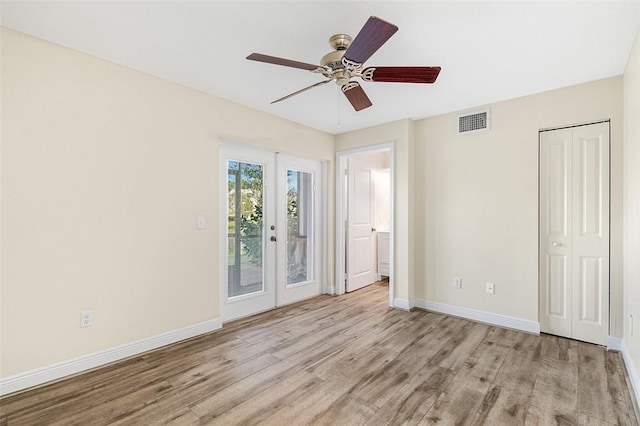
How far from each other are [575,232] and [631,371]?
125 centimetres

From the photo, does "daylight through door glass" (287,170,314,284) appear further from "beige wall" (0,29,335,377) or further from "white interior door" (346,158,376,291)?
"beige wall" (0,29,335,377)

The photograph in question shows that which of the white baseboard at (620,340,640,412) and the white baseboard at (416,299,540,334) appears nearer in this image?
the white baseboard at (620,340,640,412)

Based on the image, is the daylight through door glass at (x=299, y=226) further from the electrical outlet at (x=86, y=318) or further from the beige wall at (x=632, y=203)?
the beige wall at (x=632, y=203)

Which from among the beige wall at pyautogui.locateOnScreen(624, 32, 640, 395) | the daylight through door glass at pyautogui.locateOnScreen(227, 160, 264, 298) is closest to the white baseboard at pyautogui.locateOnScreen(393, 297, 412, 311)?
the daylight through door glass at pyautogui.locateOnScreen(227, 160, 264, 298)

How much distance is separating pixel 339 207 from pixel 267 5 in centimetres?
318

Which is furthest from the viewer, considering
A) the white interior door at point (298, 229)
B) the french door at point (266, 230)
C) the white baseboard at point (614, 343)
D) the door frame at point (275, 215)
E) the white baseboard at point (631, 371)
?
the white interior door at point (298, 229)

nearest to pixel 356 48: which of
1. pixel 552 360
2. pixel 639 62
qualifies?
pixel 639 62

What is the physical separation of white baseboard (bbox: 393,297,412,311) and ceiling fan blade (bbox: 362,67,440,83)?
286 cm

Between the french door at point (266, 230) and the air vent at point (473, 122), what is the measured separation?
2074 mm

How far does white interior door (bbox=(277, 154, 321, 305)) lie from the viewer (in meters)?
4.12

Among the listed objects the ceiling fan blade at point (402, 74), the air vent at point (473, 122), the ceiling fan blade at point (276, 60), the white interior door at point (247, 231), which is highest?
the air vent at point (473, 122)

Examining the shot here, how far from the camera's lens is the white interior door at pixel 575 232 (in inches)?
112

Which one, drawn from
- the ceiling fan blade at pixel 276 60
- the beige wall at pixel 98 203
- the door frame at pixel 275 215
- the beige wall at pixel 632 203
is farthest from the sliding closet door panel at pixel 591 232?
the beige wall at pixel 98 203

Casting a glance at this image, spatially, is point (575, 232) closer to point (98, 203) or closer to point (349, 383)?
point (349, 383)
